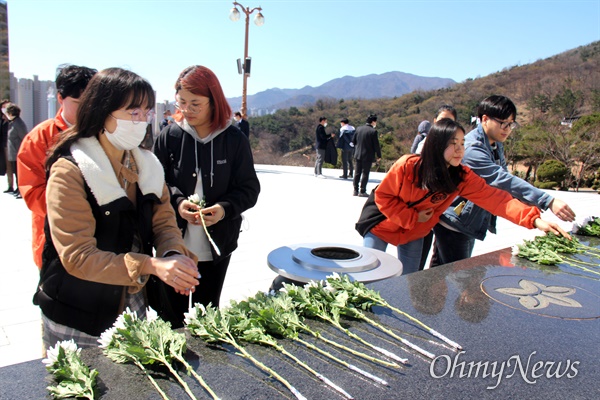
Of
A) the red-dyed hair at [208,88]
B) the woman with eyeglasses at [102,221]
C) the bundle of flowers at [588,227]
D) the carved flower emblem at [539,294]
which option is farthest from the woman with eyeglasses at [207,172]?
the bundle of flowers at [588,227]

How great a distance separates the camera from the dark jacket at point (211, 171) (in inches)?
97.5

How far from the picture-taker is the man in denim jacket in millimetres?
2955

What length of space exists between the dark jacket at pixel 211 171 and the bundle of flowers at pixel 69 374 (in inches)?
50.3

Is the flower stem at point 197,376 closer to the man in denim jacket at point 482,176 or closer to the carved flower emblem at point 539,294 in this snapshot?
the carved flower emblem at point 539,294

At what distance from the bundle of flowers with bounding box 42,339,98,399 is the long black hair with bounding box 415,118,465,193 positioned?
84.4 inches

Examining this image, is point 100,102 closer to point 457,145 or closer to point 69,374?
point 69,374

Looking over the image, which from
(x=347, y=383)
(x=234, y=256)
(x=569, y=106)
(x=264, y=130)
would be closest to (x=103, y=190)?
(x=347, y=383)

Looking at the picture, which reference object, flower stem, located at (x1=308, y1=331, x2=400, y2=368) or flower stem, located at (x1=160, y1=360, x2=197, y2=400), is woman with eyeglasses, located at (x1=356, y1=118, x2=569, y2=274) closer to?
flower stem, located at (x1=308, y1=331, x2=400, y2=368)

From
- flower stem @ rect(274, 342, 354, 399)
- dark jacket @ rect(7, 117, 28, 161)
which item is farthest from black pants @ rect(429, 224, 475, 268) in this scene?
dark jacket @ rect(7, 117, 28, 161)

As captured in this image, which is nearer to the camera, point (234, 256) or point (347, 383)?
point (347, 383)

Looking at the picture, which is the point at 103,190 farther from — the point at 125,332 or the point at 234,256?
the point at 234,256

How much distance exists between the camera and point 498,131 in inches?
122

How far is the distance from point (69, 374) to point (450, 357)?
1.13 metres

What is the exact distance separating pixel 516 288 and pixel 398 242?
3.13 feet
